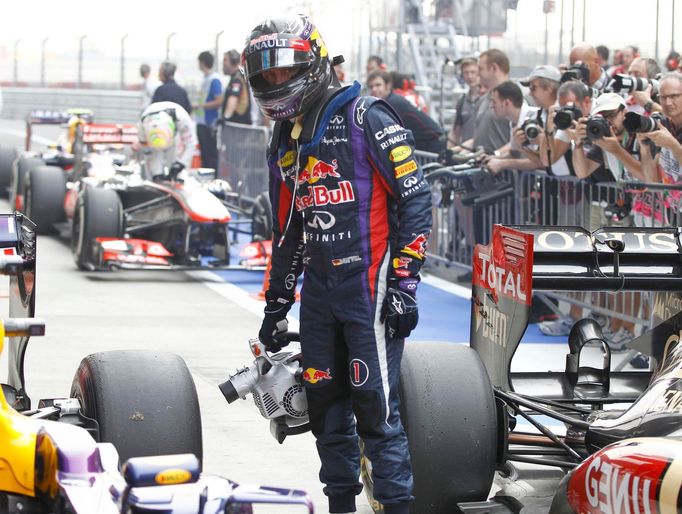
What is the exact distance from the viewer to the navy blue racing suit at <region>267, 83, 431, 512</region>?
492 cm

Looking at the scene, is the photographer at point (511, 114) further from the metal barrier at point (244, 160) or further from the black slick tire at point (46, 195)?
the metal barrier at point (244, 160)

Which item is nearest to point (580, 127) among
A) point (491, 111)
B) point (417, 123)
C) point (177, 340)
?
point (491, 111)

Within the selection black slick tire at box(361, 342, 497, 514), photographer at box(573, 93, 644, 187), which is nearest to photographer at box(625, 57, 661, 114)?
photographer at box(573, 93, 644, 187)

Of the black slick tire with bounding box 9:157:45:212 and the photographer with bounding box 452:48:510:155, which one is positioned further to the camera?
the black slick tire with bounding box 9:157:45:212

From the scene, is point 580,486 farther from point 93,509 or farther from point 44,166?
point 44,166

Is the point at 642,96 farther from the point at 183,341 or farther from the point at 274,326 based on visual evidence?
the point at 274,326

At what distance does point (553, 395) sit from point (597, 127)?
3.37 metres

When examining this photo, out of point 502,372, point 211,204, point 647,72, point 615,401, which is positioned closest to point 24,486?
point 502,372

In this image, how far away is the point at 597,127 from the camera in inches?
356

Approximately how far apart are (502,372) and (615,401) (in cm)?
50

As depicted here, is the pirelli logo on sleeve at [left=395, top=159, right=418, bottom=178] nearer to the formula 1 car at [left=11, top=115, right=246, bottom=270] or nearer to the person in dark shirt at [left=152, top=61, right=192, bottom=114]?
the formula 1 car at [left=11, top=115, right=246, bottom=270]

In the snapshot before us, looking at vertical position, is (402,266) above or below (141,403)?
above

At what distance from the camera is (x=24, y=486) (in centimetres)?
371

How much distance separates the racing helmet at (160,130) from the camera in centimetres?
1359
